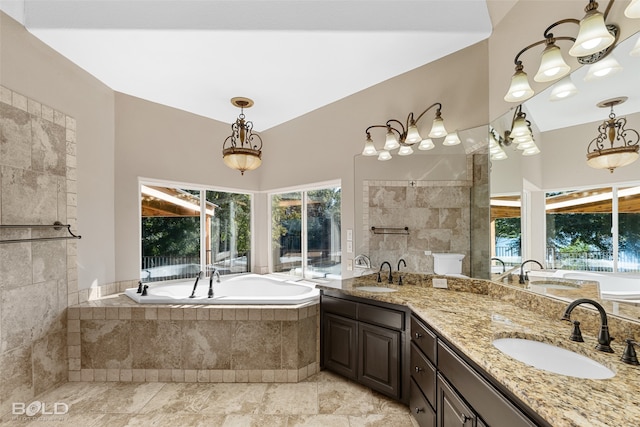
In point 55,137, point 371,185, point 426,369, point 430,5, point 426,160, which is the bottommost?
point 426,369

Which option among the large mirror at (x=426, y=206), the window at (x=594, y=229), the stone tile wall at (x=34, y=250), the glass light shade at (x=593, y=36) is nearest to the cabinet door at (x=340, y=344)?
the large mirror at (x=426, y=206)

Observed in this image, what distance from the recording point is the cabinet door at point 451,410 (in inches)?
51.3

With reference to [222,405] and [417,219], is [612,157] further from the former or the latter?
[222,405]

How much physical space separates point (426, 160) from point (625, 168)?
1.52 meters

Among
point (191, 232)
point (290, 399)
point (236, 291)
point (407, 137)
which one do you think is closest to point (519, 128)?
point (407, 137)

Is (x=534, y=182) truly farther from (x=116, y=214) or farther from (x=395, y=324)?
(x=116, y=214)

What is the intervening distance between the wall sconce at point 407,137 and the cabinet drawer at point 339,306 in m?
1.47

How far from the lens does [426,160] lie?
2.80 metres

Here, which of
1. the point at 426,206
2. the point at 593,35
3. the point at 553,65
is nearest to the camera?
the point at 593,35

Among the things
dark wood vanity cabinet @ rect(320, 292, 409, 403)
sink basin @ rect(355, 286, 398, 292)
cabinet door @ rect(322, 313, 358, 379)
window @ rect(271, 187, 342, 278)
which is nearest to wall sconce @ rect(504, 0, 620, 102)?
dark wood vanity cabinet @ rect(320, 292, 409, 403)

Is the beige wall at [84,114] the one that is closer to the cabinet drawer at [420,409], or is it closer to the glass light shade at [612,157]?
the cabinet drawer at [420,409]

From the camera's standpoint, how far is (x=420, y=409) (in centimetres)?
188

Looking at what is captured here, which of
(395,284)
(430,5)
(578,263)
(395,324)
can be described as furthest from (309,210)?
(578,263)

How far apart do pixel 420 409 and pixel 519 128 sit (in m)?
1.97
